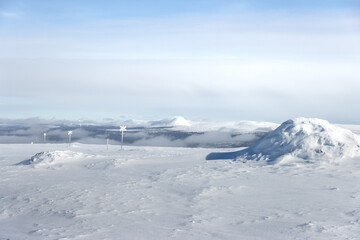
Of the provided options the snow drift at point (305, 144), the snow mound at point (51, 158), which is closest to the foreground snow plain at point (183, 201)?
the snow drift at point (305, 144)

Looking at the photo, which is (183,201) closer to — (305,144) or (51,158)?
(305,144)

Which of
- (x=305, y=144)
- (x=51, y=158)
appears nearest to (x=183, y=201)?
(x=305, y=144)

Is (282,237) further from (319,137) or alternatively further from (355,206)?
(319,137)

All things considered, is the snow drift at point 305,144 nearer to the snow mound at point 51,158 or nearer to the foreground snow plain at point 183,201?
the foreground snow plain at point 183,201

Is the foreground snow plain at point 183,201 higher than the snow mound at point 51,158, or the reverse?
the snow mound at point 51,158

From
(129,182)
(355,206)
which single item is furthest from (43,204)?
(355,206)

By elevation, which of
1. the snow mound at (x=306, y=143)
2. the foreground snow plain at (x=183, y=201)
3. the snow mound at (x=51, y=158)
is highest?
the snow mound at (x=306, y=143)
